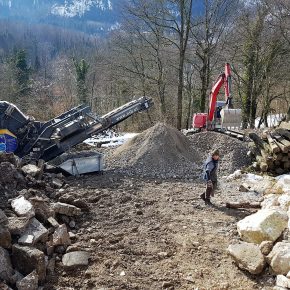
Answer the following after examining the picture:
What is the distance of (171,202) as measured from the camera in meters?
8.28

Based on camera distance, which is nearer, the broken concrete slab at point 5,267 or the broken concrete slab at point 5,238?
the broken concrete slab at point 5,267

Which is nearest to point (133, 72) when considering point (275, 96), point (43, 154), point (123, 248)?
point (275, 96)

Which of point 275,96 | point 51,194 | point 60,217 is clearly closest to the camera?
point 60,217

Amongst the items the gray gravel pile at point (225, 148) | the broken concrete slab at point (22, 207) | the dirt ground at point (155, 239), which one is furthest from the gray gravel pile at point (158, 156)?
the broken concrete slab at point (22, 207)

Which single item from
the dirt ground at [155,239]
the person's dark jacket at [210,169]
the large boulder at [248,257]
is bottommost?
the dirt ground at [155,239]

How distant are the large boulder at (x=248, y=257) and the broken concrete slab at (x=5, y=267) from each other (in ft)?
10.2

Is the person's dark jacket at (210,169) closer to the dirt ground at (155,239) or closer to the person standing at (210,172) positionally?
the person standing at (210,172)

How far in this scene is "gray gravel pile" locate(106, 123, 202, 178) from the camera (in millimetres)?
10906

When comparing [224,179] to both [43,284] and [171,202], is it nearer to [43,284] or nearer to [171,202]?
[171,202]

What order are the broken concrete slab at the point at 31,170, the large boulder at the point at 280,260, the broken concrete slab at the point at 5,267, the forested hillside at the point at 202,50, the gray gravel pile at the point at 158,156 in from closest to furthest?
the broken concrete slab at the point at 5,267 → the large boulder at the point at 280,260 → the broken concrete slab at the point at 31,170 → the gray gravel pile at the point at 158,156 → the forested hillside at the point at 202,50

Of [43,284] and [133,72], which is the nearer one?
[43,284]

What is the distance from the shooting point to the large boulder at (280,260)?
5094mm

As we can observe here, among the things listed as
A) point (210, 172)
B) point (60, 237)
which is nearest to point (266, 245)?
point (210, 172)

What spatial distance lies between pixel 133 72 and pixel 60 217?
19.4m
